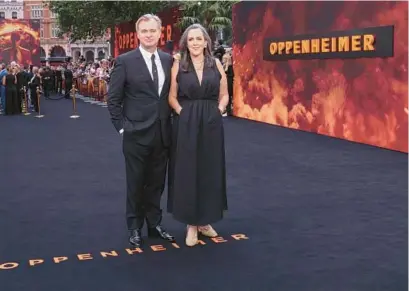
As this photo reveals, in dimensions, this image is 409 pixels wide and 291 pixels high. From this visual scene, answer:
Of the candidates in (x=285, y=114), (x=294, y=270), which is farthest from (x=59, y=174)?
(x=285, y=114)

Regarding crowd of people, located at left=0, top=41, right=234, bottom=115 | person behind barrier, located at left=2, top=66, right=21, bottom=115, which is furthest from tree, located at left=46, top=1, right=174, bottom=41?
person behind barrier, located at left=2, top=66, right=21, bottom=115

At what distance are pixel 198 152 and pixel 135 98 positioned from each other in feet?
2.01

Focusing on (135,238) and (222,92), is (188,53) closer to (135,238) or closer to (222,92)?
(222,92)

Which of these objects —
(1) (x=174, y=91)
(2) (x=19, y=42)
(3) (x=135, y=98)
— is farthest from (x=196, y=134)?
(2) (x=19, y=42)

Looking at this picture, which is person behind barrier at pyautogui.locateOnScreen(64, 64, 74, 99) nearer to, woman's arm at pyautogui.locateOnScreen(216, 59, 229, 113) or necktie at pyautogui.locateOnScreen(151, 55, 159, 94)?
woman's arm at pyautogui.locateOnScreen(216, 59, 229, 113)

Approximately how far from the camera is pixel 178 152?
15.2 ft

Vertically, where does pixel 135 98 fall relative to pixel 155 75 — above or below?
below

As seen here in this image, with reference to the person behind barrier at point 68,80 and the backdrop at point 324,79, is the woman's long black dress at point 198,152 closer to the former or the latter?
the backdrop at point 324,79

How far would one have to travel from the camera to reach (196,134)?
459 cm

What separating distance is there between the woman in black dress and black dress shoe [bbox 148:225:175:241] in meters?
0.18

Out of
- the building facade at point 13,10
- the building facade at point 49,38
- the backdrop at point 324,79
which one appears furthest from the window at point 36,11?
the backdrop at point 324,79

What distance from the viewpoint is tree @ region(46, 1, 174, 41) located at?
1304 inches

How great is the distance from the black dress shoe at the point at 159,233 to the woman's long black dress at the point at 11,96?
520 inches

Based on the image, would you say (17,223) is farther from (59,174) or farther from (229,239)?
(59,174)
